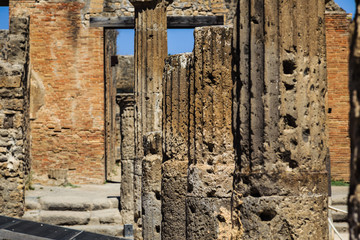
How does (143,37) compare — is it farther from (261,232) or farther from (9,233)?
(261,232)

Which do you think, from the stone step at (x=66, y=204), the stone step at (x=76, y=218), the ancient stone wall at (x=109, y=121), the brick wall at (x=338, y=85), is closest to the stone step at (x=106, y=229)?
the stone step at (x=76, y=218)

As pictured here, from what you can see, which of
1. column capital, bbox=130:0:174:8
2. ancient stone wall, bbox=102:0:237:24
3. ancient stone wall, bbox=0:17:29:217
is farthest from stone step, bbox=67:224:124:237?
ancient stone wall, bbox=102:0:237:24

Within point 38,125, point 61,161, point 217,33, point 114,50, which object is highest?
point 114,50

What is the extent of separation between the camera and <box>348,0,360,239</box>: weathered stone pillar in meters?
1.27

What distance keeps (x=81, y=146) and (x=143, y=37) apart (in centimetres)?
741

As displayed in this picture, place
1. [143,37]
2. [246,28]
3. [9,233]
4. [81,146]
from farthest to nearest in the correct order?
[81,146], [143,37], [9,233], [246,28]

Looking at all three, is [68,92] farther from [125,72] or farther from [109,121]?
[125,72]

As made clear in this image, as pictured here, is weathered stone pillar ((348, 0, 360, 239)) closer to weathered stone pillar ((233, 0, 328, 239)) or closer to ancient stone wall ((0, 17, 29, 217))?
weathered stone pillar ((233, 0, 328, 239))

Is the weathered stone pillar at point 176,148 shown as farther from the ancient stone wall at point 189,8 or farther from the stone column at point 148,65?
the ancient stone wall at point 189,8

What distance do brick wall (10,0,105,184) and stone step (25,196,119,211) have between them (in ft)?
14.5

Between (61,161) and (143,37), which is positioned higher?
(143,37)

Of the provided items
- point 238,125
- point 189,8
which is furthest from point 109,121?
point 238,125

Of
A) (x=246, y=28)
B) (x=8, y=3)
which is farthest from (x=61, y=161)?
(x=246, y=28)

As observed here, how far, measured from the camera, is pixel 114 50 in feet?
84.8
